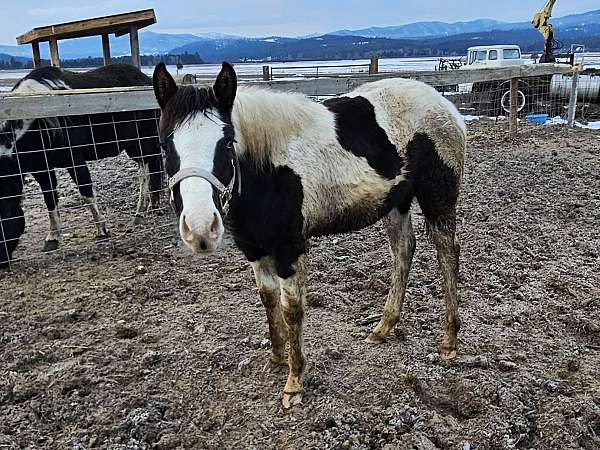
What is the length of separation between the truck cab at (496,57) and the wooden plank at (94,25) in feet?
39.9

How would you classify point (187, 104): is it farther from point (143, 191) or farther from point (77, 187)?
point (143, 191)

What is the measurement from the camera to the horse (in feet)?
14.1

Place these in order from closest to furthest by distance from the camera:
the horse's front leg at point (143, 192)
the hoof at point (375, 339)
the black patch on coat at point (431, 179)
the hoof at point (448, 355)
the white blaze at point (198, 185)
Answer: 1. the white blaze at point (198, 185)
2. the black patch on coat at point (431, 179)
3. the hoof at point (448, 355)
4. the hoof at point (375, 339)
5. the horse's front leg at point (143, 192)

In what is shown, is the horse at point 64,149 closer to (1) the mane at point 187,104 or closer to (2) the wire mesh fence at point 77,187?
(2) the wire mesh fence at point 77,187

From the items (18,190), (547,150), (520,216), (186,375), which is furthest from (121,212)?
(547,150)

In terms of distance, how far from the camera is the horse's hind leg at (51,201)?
4652 mm

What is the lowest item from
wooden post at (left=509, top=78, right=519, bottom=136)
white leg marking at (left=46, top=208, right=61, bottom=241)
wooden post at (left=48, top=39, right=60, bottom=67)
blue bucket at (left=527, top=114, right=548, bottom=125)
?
blue bucket at (left=527, top=114, right=548, bottom=125)

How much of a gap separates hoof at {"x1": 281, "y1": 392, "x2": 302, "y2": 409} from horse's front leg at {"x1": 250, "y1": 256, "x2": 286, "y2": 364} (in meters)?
0.33

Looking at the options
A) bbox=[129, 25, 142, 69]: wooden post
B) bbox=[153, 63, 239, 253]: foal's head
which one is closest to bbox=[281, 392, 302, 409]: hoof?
bbox=[153, 63, 239, 253]: foal's head

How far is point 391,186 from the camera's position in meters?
2.79

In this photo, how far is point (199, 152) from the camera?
78.0 inches

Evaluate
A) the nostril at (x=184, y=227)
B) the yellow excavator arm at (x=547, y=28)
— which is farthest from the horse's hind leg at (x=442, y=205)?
the yellow excavator arm at (x=547, y=28)

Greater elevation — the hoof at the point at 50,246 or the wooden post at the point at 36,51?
the wooden post at the point at 36,51

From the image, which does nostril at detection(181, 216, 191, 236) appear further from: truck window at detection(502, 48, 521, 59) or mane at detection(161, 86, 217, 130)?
truck window at detection(502, 48, 521, 59)
